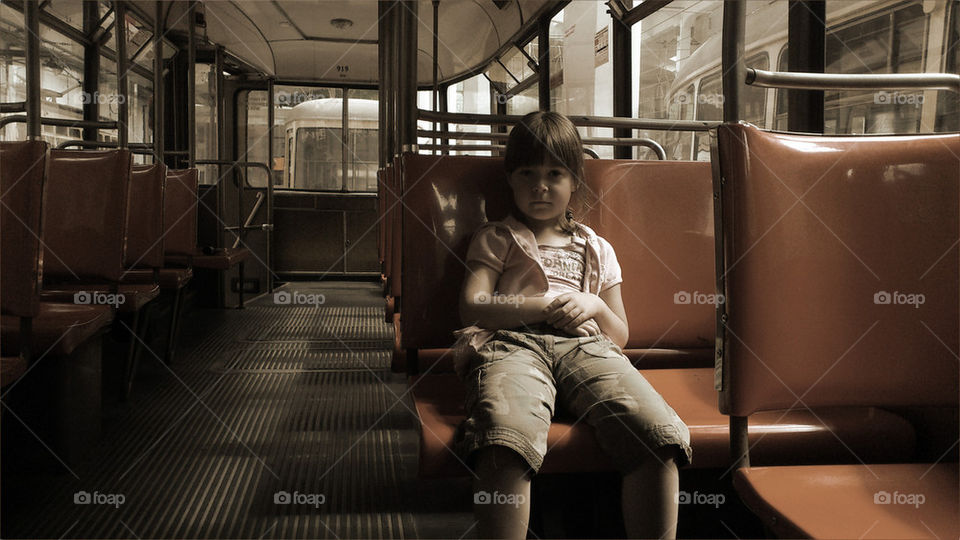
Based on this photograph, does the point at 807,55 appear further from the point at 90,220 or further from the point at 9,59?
the point at 9,59

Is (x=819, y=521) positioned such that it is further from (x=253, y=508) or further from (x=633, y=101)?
(x=633, y=101)

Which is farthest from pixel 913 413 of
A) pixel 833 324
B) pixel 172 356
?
pixel 172 356

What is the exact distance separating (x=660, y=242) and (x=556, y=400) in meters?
0.65

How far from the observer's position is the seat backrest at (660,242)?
5.93 ft

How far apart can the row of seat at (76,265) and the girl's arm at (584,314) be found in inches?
48.4

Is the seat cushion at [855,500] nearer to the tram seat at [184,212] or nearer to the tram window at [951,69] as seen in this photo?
the tram window at [951,69]

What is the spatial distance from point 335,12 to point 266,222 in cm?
216

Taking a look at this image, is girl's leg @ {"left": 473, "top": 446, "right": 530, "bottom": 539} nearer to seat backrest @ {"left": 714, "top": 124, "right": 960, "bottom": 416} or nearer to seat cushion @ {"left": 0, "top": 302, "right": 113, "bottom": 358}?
seat backrest @ {"left": 714, "top": 124, "right": 960, "bottom": 416}

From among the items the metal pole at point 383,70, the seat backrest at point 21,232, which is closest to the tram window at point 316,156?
the metal pole at point 383,70

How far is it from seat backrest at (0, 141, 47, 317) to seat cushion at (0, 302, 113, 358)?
0.15 metres

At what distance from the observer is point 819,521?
0.87m

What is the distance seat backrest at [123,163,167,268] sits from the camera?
11.0ft

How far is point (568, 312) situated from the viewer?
1.44m

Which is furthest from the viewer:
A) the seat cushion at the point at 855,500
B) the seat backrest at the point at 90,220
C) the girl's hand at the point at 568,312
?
the seat backrest at the point at 90,220
